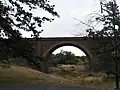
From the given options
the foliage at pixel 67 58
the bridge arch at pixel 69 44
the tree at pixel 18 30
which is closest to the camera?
the tree at pixel 18 30

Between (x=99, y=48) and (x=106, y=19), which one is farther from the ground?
(x=106, y=19)

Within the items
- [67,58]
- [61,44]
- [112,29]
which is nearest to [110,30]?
[112,29]

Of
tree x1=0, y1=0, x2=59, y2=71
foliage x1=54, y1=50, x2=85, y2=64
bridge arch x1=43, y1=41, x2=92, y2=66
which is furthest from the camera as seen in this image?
foliage x1=54, y1=50, x2=85, y2=64

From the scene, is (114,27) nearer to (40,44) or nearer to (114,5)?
(114,5)

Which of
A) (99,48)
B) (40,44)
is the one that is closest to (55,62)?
(40,44)

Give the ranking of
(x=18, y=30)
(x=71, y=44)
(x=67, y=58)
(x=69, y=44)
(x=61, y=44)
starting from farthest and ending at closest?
(x=67, y=58)
(x=71, y=44)
(x=69, y=44)
(x=61, y=44)
(x=18, y=30)

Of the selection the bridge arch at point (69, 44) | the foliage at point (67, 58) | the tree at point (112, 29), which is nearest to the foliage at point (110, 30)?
the tree at point (112, 29)

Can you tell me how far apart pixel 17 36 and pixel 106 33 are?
20.1 feet

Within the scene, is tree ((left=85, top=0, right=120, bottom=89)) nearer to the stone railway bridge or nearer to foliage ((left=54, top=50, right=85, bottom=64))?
the stone railway bridge

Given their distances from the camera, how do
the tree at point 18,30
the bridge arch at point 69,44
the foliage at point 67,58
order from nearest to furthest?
the tree at point 18,30
the bridge arch at point 69,44
the foliage at point 67,58

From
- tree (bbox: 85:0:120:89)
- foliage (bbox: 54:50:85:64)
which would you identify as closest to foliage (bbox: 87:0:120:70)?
tree (bbox: 85:0:120:89)

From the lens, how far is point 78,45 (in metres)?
65.6

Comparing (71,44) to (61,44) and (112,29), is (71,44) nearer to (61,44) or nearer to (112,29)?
(61,44)

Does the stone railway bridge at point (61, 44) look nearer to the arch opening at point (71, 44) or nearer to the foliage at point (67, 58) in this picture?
the arch opening at point (71, 44)
